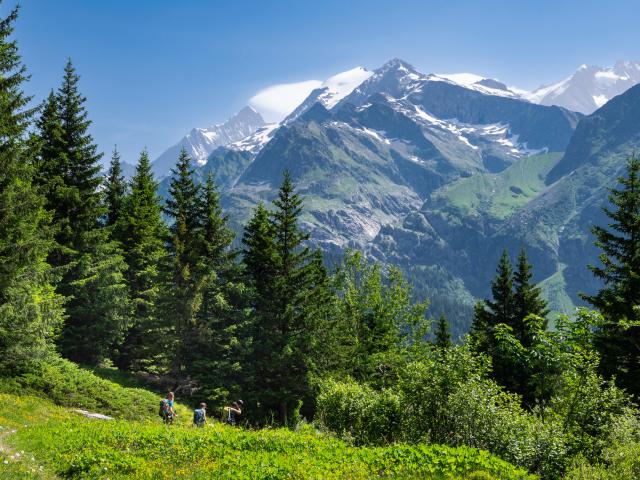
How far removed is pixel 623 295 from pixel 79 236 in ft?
110

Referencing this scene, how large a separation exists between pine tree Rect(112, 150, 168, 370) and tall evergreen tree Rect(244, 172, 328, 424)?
760cm

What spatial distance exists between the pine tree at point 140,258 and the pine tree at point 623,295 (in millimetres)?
29240

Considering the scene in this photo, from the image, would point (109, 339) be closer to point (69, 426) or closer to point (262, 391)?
point (262, 391)

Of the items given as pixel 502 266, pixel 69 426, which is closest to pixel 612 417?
pixel 69 426

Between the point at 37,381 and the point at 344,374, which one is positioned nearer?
the point at 37,381

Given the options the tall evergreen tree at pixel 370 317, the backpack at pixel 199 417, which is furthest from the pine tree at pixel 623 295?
the backpack at pixel 199 417

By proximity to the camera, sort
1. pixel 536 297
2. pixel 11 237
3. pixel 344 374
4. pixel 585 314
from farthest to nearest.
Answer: pixel 536 297 → pixel 344 374 → pixel 11 237 → pixel 585 314

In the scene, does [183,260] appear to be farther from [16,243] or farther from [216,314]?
[16,243]

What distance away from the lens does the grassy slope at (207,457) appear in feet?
38.7

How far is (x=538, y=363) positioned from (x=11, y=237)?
23.4 meters

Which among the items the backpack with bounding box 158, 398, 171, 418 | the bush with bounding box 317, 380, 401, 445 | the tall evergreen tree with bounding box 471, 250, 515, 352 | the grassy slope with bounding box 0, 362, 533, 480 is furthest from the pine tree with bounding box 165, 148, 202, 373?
the tall evergreen tree with bounding box 471, 250, 515, 352

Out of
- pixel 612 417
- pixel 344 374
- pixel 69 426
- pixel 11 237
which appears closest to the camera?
pixel 612 417

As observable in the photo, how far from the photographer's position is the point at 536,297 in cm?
4222

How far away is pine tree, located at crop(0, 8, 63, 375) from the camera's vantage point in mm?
21703
